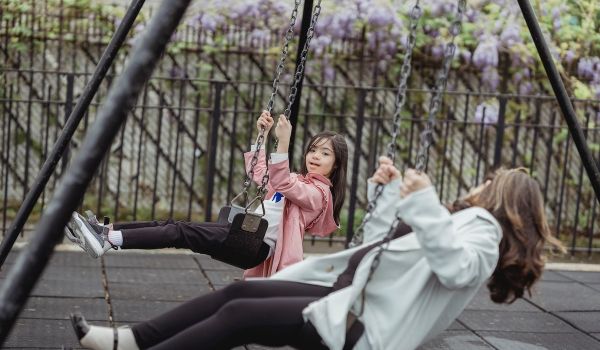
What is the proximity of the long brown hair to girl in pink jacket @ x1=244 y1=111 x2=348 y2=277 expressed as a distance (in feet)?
3.88

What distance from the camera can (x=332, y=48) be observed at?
9.48 m

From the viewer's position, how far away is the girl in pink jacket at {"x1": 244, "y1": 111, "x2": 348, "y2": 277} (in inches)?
173

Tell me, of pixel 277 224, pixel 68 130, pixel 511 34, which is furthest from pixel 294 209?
pixel 511 34

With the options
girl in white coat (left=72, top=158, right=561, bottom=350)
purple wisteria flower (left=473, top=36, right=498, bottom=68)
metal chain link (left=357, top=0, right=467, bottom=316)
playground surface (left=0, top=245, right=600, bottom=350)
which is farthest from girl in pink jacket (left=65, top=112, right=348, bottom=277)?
purple wisteria flower (left=473, top=36, right=498, bottom=68)

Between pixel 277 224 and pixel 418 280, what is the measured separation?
4.32ft

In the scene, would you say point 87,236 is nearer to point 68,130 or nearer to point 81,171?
point 68,130

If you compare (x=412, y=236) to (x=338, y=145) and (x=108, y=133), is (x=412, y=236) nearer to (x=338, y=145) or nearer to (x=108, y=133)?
(x=108, y=133)

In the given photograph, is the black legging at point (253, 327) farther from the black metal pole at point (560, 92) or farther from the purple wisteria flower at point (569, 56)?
the purple wisteria flower at point (569, 56)

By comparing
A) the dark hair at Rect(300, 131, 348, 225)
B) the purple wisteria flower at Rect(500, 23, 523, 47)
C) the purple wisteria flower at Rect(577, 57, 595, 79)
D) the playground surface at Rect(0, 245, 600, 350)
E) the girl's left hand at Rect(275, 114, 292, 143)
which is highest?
the purple wisteria flower at Rect(500, 23, 523, 47)

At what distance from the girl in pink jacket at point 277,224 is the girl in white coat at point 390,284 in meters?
0.85

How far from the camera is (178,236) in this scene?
4.43 metres

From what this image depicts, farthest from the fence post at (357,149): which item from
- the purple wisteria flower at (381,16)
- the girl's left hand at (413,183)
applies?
the girl's left hand at (413,183)

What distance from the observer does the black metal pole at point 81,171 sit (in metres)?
2.86

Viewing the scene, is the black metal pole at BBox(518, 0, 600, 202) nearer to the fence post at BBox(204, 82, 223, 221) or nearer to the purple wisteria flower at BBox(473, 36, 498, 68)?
the fence post at BBox(204, 82, 223, 221)
